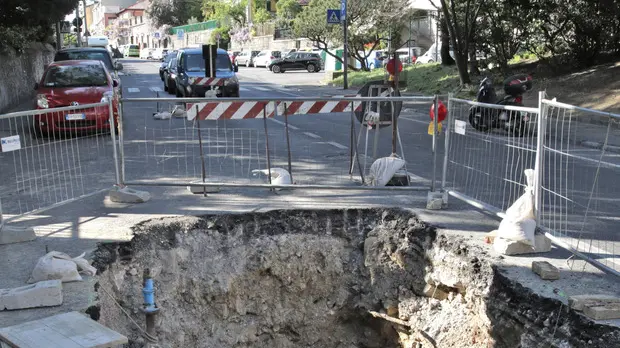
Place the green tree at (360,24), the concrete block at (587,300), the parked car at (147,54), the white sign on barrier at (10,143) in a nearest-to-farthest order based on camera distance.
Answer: the concrete block at (587,300), the white sign on barrier at (10,143), the green tree at (360,24), the parked car at (147,54)

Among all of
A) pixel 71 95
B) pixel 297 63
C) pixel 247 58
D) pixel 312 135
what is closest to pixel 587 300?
pixel 312 135

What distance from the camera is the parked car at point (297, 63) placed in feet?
148

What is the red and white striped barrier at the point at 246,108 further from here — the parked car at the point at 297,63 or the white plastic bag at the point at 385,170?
the parked car at the point at 297,63

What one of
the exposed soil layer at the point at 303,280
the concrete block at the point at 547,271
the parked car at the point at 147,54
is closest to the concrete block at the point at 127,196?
the exposed soil layer at the point at 303,280

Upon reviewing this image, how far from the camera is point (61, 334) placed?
159 inches

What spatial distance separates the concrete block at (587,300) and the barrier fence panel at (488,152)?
2.21m

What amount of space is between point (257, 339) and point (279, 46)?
5756cm

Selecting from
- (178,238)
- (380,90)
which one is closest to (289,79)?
(380,90)

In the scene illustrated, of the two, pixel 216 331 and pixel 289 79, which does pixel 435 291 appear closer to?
pixel 216 331

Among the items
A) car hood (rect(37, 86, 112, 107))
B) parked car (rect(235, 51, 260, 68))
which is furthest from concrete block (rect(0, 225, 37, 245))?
parked car (rect(235, 51, 260, 68))

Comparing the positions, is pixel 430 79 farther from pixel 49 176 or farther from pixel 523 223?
pixel 523 223

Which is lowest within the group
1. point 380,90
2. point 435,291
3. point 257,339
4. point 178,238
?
point 257,339

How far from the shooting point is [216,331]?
6656 millimetres

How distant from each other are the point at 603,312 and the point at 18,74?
22803 millimetres
